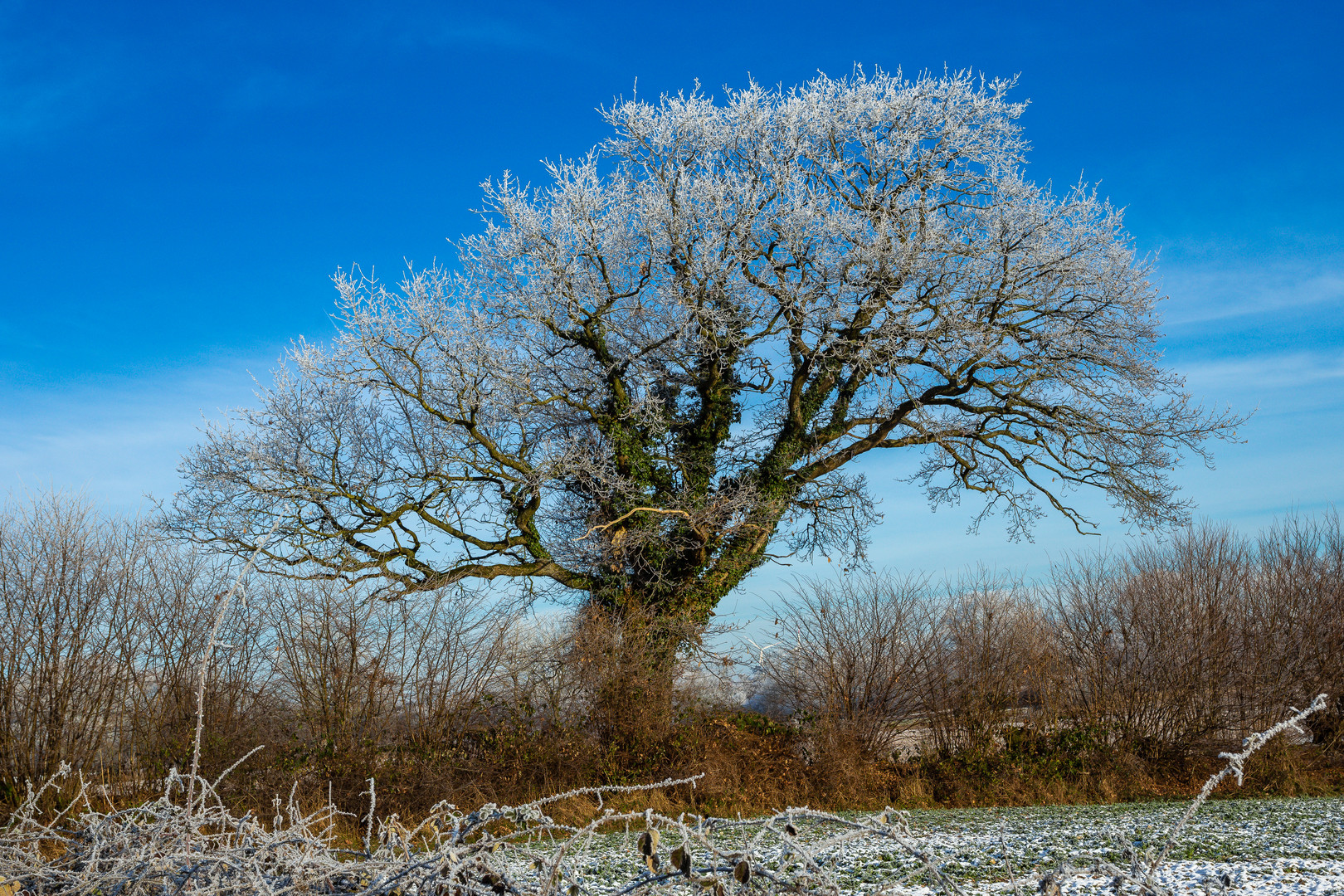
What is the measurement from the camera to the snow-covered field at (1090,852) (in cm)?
471

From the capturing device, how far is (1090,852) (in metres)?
5.48

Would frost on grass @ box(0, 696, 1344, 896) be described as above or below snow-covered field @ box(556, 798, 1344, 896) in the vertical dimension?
above

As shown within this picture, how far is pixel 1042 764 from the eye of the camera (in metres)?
12.2

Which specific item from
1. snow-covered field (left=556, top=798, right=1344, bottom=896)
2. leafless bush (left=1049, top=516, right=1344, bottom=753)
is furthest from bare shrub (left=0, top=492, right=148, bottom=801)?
leafless bush (left=1049, top=516, right=1344, bottom=753)

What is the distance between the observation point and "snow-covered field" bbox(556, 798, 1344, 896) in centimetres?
471

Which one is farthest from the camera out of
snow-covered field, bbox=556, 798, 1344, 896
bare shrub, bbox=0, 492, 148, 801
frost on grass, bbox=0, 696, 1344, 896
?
bare shrub, bbox=0, 492, 148, 801

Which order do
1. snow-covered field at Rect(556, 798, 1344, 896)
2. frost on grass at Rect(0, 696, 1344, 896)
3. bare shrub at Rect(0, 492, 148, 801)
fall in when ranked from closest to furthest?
frost on grass at Rect(0, 696, 1344, 896) < snow-covered field at Rect(556, 798, 1344, 896) < bare shrub at Rect(0, 492, 148, 801)

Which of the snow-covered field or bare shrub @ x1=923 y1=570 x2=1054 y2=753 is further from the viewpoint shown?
bare shrub @ x1=923 y1=570 x2=1054 y2=753

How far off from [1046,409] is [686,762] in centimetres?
876

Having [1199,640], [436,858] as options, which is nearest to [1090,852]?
[436,858]

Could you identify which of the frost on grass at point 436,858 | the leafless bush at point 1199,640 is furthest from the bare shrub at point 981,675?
the frost on grass at point 436,858

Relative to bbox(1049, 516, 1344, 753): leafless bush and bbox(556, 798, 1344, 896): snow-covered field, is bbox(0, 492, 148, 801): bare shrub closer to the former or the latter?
bbox(556, 798, 1344, 896): snow-covered field

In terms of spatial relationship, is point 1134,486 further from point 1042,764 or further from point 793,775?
point 793,775

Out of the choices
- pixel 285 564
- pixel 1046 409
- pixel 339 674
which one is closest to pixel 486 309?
pixel 285 564
